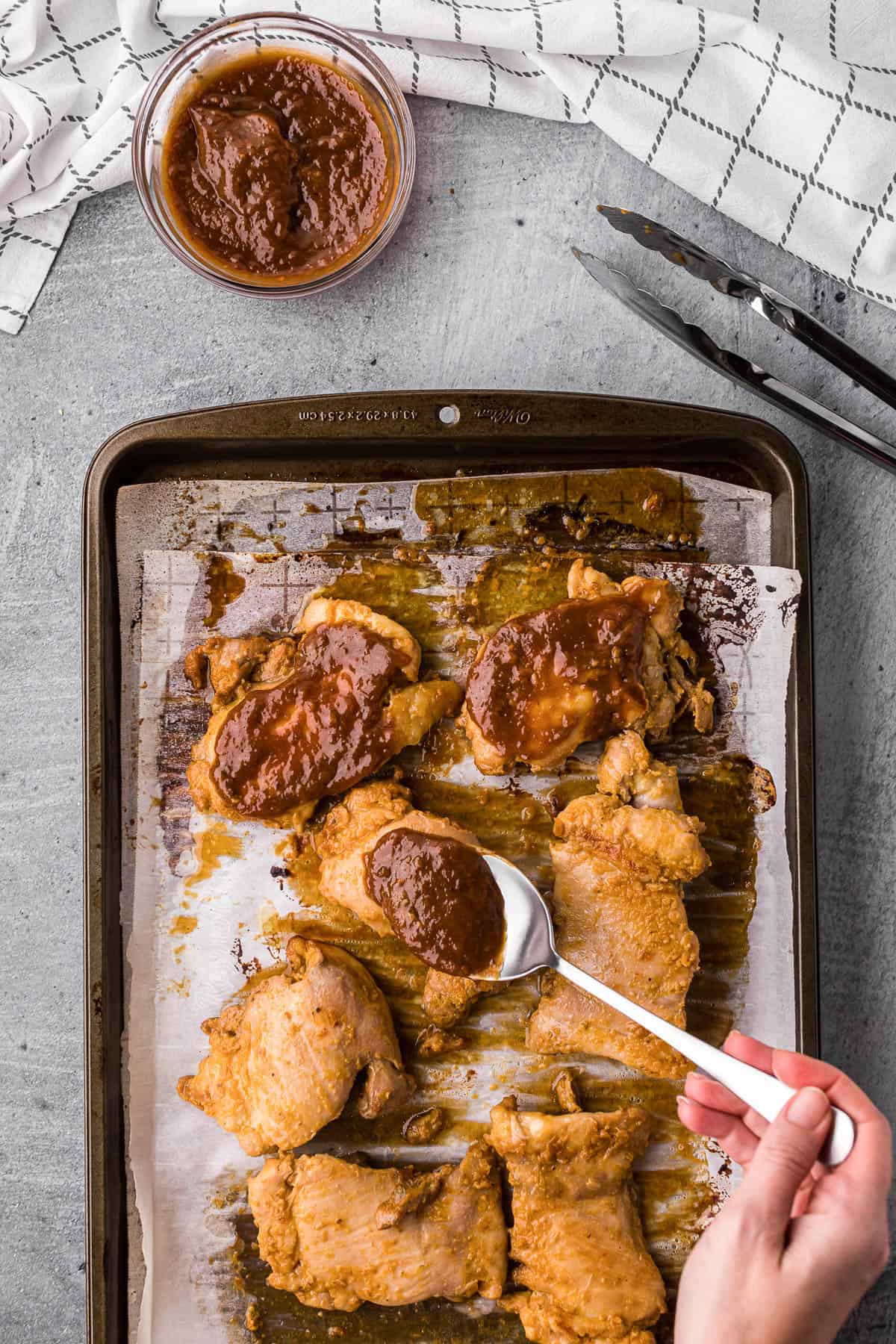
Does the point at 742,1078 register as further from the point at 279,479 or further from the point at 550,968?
the point at 279,479

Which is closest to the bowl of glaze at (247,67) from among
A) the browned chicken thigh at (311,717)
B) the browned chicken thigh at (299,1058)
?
the browned chicken thigh at (311,717)

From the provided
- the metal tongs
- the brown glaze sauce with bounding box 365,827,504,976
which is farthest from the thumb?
the metal tongs

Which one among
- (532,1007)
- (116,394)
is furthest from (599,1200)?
(116,394)

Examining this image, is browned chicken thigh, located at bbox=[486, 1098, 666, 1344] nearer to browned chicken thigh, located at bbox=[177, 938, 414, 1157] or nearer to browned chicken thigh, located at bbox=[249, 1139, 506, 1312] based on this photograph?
browned chicken thigh, located at bbox=[249, 1139, 506, 1312]

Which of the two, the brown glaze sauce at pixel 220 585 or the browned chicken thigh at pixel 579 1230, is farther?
the brown glaze sauce at pixel 220 585

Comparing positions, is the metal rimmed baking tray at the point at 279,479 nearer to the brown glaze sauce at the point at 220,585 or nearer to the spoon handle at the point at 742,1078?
the brown glaze sauce at the point at 220,585

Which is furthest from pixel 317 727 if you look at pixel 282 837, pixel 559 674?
pixel 559 674
